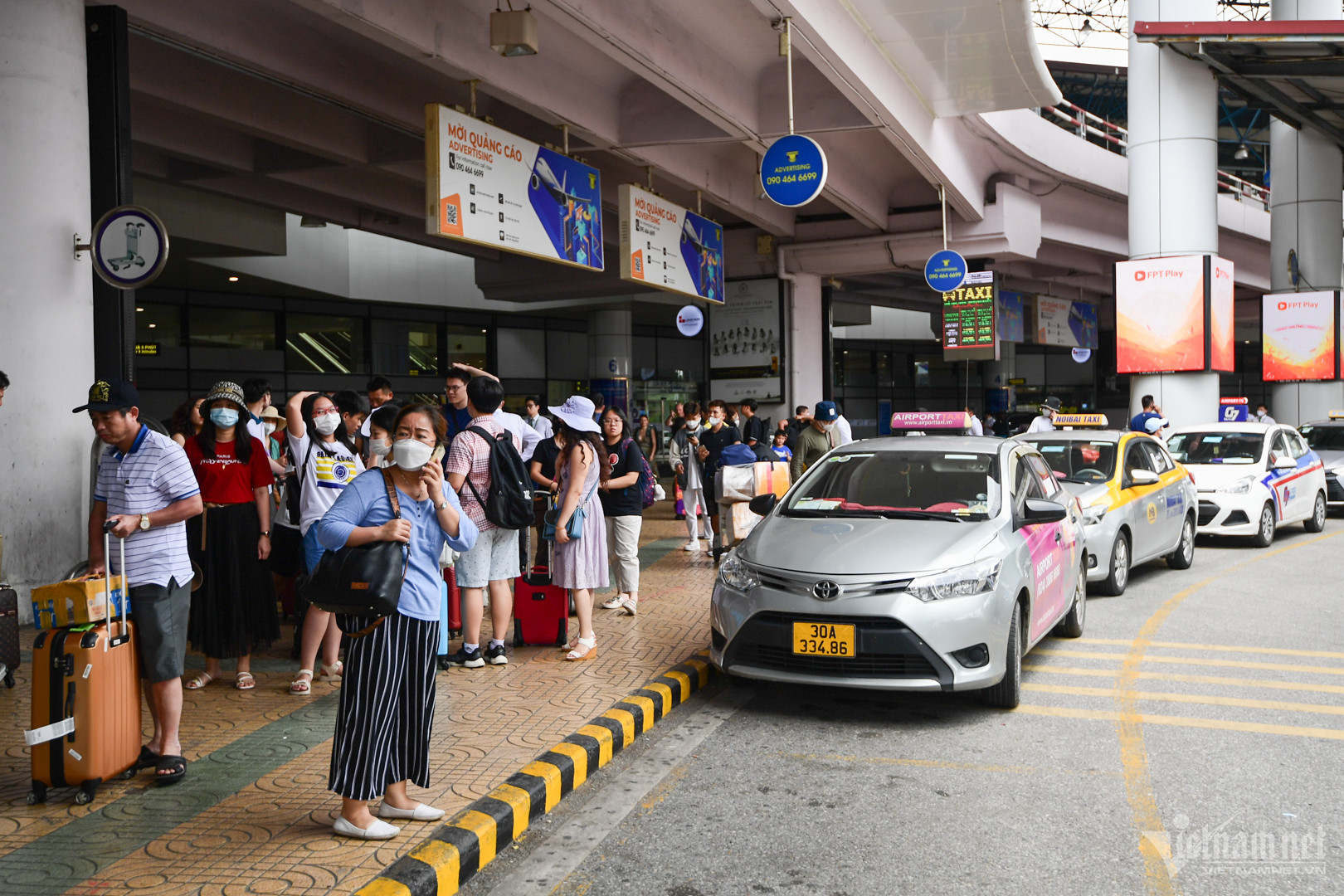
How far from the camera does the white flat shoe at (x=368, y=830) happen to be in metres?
3.96

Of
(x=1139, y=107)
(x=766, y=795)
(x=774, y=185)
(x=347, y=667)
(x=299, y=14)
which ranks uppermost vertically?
(x=1139, y=107)

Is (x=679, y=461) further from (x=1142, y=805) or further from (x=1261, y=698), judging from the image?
(x=1142, y=805)

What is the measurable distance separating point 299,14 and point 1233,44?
14.7 meters

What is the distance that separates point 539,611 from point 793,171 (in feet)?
19.9

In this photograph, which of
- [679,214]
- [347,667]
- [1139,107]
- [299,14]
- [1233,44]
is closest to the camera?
[347,667]

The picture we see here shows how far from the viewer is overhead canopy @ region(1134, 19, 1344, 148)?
1645cm

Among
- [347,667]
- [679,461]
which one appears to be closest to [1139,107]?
[679,461]

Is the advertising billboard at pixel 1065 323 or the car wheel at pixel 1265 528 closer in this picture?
the car wheel at pixel 1265 528

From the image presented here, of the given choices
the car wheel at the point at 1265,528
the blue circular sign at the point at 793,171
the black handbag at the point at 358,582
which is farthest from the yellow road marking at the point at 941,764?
the car wheel at the point at 1265,528

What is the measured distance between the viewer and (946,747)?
5418 millimetres

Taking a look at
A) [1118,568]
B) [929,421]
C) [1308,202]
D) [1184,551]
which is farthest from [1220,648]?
[1308,202]

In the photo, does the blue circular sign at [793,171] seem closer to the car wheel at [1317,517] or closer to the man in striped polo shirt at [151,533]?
the man in striped polo shirt at [151,533]

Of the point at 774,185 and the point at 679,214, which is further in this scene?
the point at 679,214

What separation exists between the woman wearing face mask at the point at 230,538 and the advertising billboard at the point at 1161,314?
15.4 m
